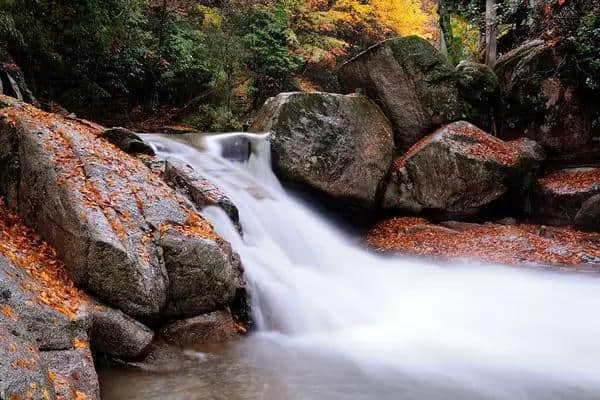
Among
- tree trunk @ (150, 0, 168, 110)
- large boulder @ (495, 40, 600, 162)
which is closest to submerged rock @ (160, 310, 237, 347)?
large boulder @ (495, 40, 600, 162)

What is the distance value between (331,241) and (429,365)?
177 inches

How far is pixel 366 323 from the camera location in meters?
6.31

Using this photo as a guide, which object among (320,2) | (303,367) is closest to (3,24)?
(303,367)

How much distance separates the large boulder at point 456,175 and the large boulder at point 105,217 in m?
5.84

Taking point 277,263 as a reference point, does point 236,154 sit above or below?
above

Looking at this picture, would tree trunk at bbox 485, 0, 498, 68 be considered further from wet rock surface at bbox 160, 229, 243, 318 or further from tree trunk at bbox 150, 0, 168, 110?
wet rock surface at bbox 160, 229, 243, 318

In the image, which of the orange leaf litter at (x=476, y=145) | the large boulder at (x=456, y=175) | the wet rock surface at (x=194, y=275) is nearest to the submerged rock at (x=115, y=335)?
the wet rock surface at (x=194, y=275)

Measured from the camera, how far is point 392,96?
1153 cm

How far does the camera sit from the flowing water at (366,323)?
4445 millimetres

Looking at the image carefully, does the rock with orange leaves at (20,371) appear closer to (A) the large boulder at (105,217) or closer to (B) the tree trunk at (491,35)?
(A) the large boulder at (105,217)

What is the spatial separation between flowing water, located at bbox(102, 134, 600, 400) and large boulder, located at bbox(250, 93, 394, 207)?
1.81 ft

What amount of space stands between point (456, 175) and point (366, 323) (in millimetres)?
5308

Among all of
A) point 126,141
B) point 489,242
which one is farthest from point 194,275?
point 489,242

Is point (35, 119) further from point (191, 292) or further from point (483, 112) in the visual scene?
point (483, 112)
